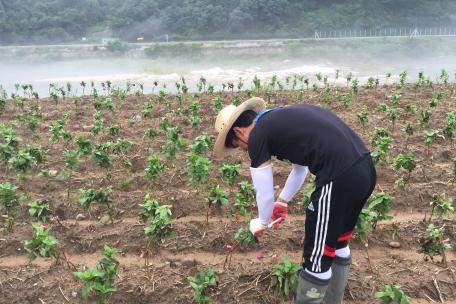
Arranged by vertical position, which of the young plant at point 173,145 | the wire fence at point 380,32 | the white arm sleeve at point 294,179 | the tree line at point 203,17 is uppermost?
the tree line at point 203,17

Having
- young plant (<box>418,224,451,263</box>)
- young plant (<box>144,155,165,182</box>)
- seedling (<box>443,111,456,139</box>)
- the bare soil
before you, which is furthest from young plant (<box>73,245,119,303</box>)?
seedling (<box>443,111,456,139</box>)

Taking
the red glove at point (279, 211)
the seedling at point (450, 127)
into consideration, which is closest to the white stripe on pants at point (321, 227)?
the red glove at point (279, 211)

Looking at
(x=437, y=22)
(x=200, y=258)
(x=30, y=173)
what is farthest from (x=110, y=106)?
(x=437, y=22)

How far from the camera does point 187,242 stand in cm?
402

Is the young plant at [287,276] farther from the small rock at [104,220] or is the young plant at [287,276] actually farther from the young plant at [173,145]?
the young plant at [173,145]

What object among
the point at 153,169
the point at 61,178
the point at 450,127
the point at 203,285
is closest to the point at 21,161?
the point at 61,178

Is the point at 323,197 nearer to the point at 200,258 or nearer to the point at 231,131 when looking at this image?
the point at 231,131

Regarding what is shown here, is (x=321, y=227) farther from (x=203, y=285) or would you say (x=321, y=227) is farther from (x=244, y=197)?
(x=244, y=197)

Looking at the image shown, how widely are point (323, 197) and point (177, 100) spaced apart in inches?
313

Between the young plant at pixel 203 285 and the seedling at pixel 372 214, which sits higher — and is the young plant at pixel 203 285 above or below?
below

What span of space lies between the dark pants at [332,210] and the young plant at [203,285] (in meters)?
0.68

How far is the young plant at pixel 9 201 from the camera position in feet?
13.3

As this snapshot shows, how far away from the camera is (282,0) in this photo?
44.5m

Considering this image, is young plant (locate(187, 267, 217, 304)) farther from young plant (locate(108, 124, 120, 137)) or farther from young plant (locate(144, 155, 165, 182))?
young plant (locate(108, 124, 120, 137))
